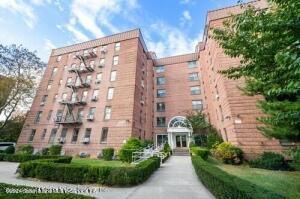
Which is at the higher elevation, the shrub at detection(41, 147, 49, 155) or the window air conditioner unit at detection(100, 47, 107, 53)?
the window air conditioner unit at detection(100, 47, 107, 53)

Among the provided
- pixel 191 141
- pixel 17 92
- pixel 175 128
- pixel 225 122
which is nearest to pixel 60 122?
pixel 17 92

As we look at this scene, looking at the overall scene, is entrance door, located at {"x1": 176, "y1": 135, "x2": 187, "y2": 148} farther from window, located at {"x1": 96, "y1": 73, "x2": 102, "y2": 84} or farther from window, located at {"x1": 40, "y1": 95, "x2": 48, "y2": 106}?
window, located at {"x1": 40, "y1": 95, "x2": 48, "y2": 106}

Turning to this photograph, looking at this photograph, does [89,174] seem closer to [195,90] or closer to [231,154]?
[231,154]

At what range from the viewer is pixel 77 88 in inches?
1070

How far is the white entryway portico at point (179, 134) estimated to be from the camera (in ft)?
87.5

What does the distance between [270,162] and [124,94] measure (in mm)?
17412

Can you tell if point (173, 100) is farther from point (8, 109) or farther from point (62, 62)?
point (8, 109)

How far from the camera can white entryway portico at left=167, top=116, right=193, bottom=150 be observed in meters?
26.7

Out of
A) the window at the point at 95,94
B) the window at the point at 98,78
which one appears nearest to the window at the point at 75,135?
the window at the point at 95,94

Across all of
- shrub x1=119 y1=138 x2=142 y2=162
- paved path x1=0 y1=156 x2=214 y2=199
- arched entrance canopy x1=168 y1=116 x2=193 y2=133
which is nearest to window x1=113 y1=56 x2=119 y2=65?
arched entrance canopy x1=168 y1=116 x2=193 y2=133

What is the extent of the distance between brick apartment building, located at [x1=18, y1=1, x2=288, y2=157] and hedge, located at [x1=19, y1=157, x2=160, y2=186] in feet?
38.8

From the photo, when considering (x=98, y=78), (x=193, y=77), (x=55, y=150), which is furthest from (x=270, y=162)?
(x=98, y=78)

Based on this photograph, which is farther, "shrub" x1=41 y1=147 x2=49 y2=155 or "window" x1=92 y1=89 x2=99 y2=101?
"window" x1=92 y1=89 x2=99 y2=101

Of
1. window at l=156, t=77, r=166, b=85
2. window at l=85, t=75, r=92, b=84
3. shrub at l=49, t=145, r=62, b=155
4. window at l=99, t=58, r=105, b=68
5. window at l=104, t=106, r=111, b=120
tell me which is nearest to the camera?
shrub at l=49, t=145, r=62, b=155
